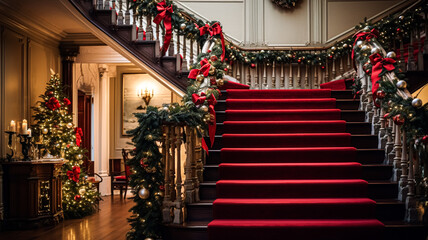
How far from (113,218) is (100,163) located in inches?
144

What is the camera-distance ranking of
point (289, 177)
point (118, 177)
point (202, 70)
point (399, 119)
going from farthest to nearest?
point (118, 177) → point (202, 70) → point (289, 177) → point (399, 119)

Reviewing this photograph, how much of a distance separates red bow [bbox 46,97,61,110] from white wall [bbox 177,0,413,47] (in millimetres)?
3343

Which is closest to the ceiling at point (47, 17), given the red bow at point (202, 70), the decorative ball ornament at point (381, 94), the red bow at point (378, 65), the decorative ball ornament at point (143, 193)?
the red bow at point (202, 70)

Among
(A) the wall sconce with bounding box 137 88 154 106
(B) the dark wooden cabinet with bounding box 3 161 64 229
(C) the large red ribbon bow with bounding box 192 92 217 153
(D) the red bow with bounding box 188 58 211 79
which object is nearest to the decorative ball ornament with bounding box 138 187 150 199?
(C) the large red ribbon bow with bounding box 192 92 217 153

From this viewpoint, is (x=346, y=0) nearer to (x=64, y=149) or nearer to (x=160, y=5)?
(x=160, y=5)

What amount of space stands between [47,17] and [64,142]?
2.13 meters

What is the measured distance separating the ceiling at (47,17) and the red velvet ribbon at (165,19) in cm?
127

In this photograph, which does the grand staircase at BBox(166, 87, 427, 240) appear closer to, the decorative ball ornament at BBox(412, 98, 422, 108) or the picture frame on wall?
the decorative ball ornament at BBox(412, 98, 422, 108)

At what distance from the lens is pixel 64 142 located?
7.64m

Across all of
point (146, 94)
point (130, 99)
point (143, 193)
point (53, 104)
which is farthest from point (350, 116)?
point (130, 99)

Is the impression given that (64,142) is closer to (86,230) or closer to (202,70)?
(86,230)

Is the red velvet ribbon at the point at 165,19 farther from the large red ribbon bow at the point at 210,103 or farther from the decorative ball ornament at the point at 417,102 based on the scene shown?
the decorative ball ornament at the point at 417,102

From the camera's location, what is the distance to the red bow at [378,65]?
4953mm

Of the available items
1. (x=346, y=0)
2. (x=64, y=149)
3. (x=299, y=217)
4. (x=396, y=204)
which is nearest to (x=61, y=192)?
(x=64, y=149)
